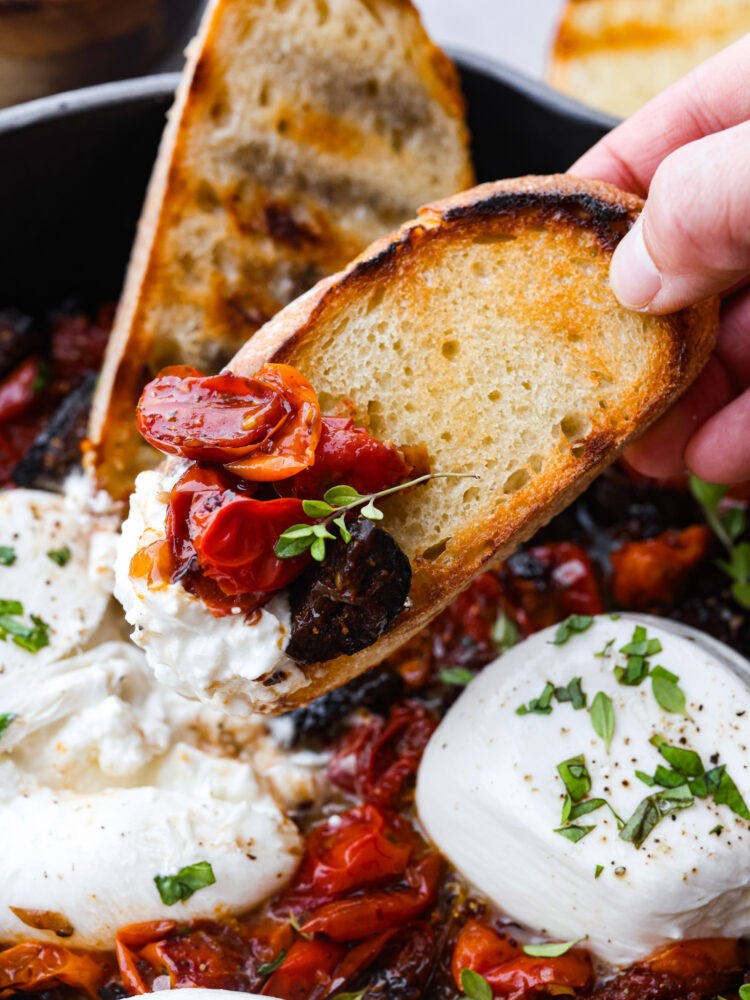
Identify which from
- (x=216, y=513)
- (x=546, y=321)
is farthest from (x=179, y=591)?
(x=546, y=321)

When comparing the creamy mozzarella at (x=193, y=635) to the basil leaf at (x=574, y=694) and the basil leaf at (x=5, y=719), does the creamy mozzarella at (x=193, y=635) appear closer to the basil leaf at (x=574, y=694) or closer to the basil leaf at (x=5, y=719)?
the basil leaf at (x=5, y=719)

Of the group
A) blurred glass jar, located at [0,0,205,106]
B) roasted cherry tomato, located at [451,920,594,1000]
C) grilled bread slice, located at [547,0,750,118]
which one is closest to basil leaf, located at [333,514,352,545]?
roasted cherry tomato, located at [451,920,594,1000]

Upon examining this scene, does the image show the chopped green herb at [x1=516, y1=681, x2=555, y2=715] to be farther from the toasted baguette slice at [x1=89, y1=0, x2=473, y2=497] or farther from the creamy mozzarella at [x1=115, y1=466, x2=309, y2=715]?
the toasted baguette slice at [x1=89, y1=0, x2=473, y2=497]

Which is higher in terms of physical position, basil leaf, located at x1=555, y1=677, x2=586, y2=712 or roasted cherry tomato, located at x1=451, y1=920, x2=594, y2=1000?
basil leaf, located at x1=555, y1=677, x2=586, y2=712

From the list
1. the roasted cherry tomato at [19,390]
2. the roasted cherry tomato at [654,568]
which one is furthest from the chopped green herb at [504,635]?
the roasted cherry tomato at [19,390]

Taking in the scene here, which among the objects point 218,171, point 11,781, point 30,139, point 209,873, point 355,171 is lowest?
point 209,873

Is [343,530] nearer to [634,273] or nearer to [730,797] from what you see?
[634,273]

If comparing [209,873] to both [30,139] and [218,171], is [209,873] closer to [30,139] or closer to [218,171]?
[218,171]
